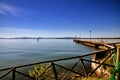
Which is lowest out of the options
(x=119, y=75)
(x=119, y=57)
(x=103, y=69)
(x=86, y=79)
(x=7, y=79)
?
(x=7, y=79)

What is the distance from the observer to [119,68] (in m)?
5.29

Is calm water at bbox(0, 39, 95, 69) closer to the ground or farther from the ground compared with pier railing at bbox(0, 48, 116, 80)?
closer to the ground

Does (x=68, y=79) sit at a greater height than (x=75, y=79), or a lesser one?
lesser

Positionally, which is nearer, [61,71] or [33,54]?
[61,71]

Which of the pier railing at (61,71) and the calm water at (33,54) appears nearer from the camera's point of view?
the pier railing at (61,71)

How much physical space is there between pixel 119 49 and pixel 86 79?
2.01 metres

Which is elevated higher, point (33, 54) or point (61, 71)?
point (61, 71)

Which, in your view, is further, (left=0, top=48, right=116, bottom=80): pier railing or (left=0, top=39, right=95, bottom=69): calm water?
(left=0, top=39, right=95, bottom=69): calm water

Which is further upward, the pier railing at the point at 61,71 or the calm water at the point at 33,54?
the pier railing at the point at 61,71

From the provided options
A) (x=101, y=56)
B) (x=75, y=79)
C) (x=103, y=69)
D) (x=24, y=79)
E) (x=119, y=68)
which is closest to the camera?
(x=119, y=68)

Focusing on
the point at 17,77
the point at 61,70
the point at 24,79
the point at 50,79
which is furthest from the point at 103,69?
the point at 17,77

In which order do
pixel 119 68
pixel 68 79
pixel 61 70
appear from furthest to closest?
pixel 61 70
pixel 68 79
pixel 119 68

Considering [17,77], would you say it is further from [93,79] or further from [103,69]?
[93,79]

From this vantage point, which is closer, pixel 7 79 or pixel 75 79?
pixel 75 79
